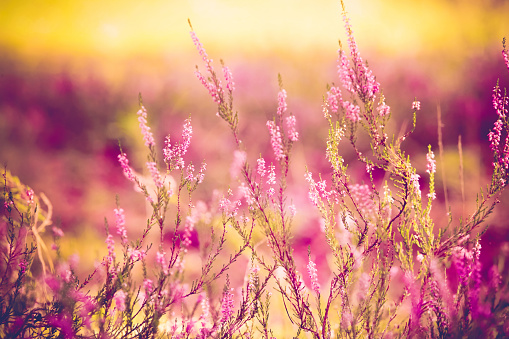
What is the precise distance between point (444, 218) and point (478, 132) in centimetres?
144

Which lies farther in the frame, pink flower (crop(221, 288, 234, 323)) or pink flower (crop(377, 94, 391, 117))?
A: pink flower (crop(221, 288, 234, 323))

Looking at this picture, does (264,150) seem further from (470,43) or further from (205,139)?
(470,43)

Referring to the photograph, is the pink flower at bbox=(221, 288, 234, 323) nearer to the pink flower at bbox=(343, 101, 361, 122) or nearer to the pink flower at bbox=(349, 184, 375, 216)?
the pink flower at bbox=(349, 184, 375, 216)

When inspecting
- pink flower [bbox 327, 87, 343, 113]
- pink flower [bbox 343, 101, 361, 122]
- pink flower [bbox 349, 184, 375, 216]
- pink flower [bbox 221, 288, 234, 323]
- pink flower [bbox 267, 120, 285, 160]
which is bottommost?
pink flower [bbox 221, 288, 234, 323]

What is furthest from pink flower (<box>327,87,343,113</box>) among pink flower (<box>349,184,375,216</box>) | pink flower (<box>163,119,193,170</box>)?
pink flower (<box>163,119,193,170</box>)

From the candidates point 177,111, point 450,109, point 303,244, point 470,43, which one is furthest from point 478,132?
point 177,111

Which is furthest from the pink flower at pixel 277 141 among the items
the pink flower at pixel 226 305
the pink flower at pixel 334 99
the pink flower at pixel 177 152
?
the pink flower at pixel 226 305

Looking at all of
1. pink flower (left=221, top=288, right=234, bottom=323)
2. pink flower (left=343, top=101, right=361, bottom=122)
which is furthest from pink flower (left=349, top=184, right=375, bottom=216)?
pink flower (left=221, top=288, right=234, bottom=323)

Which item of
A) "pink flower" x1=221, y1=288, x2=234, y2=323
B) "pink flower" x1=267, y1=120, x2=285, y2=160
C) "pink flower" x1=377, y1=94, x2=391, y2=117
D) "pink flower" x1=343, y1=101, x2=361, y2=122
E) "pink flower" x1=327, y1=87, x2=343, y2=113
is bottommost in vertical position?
"pink flower" x1=221, y1=288, x2=234, y2=323

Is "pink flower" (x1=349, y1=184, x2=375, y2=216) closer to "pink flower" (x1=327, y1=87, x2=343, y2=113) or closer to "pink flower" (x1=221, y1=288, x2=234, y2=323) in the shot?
"pink flower" (x1=327, y1=87, x2=343, y2=113)

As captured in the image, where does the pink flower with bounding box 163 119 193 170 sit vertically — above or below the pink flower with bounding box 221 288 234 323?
above

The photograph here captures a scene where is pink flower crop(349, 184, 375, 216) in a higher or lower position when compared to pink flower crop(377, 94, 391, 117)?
lower

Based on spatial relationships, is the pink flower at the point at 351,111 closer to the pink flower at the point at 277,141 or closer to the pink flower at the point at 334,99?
the pink flower at the point at 334,99

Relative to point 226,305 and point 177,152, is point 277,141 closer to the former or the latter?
point 177,152
